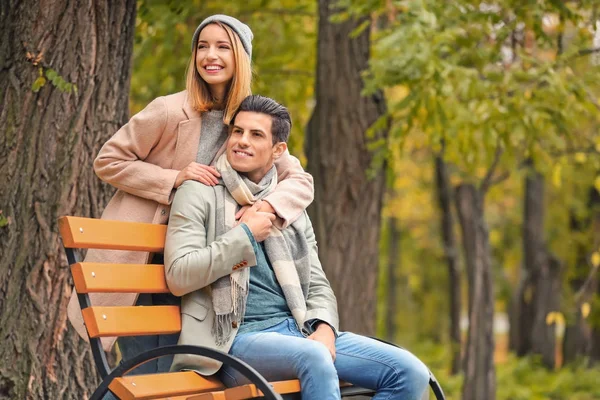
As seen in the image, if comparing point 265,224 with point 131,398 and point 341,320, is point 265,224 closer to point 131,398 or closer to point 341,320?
point 131,398

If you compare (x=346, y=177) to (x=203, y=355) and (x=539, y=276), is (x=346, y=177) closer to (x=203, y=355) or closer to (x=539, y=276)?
(x=203, y=355)

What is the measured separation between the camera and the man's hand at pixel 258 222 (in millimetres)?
3802

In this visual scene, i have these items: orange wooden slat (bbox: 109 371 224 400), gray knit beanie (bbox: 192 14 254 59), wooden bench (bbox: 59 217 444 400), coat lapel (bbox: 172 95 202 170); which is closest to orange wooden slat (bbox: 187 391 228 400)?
wooden bench (bbox: 59 217 444 400)

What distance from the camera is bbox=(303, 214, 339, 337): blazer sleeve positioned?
3955 millimetres

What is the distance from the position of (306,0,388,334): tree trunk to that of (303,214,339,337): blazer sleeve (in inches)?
126

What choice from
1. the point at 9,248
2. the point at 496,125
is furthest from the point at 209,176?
the point at 496,125

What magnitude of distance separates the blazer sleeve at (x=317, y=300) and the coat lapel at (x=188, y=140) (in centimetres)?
58

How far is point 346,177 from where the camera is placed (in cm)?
740

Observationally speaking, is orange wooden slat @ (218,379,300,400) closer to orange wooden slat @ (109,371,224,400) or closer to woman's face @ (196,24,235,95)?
orange wooden slat @ (109,371,224,400)

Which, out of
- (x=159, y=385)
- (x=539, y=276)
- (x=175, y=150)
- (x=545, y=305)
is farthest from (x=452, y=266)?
(x=159, y=385)

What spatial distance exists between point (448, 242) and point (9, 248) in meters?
10.7

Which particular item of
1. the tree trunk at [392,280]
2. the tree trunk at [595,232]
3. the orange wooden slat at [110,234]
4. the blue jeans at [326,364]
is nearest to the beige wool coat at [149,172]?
the orange wooden slat at [110,234]

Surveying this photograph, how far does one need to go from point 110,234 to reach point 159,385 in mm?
634

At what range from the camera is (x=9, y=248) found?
15.3 ft
